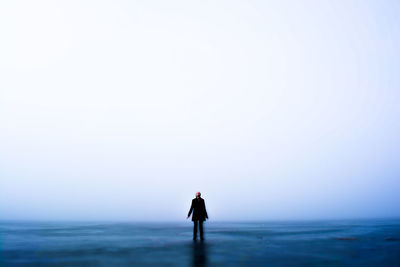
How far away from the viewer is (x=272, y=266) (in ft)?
22.8

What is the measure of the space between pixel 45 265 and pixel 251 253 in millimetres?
5930

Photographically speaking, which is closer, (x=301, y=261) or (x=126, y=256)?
(x=301, y=261)

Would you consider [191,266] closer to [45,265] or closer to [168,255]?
[168,255]

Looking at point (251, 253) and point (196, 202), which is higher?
point (196, 202)

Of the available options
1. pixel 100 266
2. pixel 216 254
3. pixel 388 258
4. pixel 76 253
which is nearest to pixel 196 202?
pixel 216 254

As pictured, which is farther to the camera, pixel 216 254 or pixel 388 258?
pixel 216 254

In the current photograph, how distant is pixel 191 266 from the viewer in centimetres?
702

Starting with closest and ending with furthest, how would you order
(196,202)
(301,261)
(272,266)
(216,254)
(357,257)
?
1. (272,266)
2. (301,261)
3. (357,257)
4. (216,254)
5. (196,202)

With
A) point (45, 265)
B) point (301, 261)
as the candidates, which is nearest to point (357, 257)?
point (301, 261)

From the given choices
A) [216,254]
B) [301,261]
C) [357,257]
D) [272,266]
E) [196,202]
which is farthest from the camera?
[196,202]

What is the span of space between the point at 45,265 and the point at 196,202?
6.84m

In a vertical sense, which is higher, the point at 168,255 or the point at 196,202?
the point at 196,202

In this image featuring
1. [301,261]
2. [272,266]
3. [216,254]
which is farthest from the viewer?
[216,254]

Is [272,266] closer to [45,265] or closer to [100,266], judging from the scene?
[100,266]
